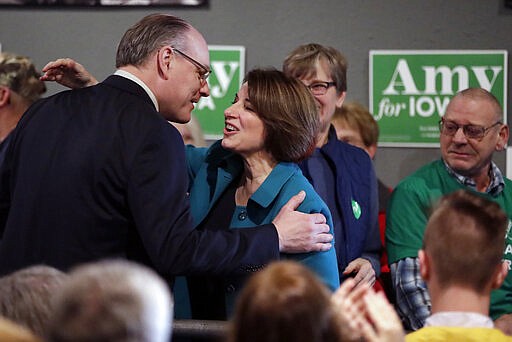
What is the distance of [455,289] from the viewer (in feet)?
6.60

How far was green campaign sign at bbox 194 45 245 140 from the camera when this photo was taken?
452 cm

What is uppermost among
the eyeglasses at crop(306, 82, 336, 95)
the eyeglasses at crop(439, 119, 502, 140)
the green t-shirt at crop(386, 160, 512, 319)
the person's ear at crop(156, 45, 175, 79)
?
the person's ear at crop(156, 45, 175, 79)

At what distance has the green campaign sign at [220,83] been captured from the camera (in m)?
4.52

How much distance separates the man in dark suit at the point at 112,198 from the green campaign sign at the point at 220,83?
Result: 1.98 meters

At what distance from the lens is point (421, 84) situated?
174 inches

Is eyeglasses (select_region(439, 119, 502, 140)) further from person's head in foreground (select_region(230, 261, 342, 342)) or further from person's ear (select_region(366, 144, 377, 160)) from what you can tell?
person's head in foreground (select_region(230, 261, 342, 342))

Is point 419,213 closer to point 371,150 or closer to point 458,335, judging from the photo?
point 371,150

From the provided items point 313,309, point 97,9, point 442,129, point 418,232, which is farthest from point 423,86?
point 313,309

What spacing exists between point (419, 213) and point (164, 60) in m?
1.33

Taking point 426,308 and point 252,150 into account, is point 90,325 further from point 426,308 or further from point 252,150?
point 426,308

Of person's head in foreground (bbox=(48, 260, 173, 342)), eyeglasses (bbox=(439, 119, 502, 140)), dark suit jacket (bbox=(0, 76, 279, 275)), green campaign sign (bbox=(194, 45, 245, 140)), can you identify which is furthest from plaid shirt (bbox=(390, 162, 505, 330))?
person's head in foreground (bbox=(48, 260, 173, 342))

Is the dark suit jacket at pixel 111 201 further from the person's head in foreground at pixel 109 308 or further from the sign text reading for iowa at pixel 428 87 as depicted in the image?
the sign text reading for iowa at pixel 428 87

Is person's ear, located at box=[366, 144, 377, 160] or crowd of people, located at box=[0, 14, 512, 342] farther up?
crowd of people, located at box=[0, 14, 512, 342]

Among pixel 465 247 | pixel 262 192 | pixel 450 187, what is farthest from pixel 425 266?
pixel 450 187
